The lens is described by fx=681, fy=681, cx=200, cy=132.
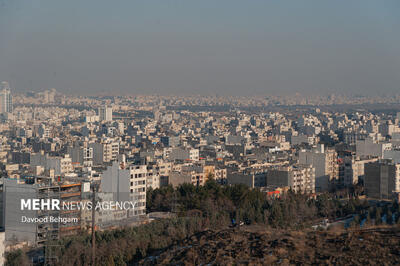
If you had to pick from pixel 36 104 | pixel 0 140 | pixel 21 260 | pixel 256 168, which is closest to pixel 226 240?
pixel 21 260

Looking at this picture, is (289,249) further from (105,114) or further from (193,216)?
(105,114)

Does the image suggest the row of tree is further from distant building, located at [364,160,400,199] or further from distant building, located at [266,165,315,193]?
distant building, located at [364,160,400,199]

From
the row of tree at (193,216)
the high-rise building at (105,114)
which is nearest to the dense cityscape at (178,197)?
the row of tree at (193,216)

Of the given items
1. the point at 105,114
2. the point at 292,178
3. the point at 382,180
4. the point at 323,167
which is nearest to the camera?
the point at 382,180

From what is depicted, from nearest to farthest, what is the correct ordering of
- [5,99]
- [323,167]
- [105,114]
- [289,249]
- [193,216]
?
[289,249] < [193,216] < [323,167] < [5,99] < [105,114]

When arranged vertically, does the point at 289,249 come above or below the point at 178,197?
above

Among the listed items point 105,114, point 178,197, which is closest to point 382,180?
point 178,197

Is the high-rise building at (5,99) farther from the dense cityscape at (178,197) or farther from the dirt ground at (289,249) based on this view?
the dirt ground at (289,249)
